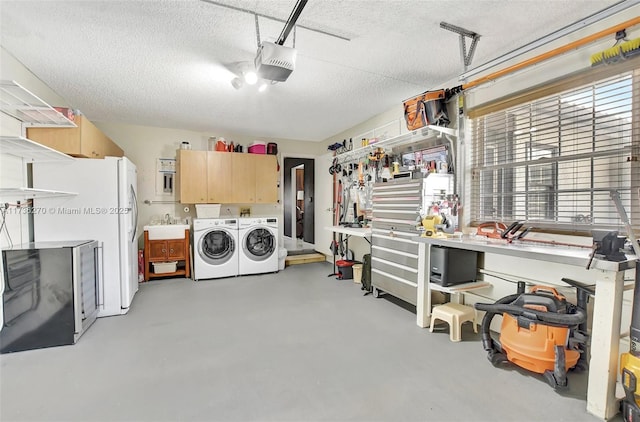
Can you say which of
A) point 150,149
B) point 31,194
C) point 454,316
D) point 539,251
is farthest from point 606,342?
point 150,149

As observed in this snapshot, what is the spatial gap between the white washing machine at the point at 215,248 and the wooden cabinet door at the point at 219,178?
1.83ft

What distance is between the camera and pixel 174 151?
16.3 feet

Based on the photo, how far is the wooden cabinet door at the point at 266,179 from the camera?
512 centimetres

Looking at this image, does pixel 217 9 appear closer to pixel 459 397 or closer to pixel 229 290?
pixel 459 397

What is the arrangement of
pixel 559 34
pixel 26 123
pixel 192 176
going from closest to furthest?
pixel 559 34 < pixel 26 123 < pixel 192 176

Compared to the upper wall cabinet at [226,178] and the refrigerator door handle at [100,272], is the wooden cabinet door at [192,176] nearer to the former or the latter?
the upper wall cabinet at [226,178]

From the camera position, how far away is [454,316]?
7.88 ft

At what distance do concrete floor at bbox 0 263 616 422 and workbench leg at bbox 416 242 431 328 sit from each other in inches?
4.4

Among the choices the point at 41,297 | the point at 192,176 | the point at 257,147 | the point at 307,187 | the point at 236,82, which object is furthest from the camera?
the point at 307,187

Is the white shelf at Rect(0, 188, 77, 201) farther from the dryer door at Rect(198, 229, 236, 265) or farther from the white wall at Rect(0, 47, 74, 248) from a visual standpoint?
the dryer door at Rect(198, 229, 236, 265)

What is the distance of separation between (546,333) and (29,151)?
4251 mm

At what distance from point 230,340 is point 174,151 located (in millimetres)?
3760

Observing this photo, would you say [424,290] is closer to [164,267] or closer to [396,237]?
[396,237]

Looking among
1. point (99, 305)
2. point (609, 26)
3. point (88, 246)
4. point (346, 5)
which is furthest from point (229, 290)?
point (609, 26)
